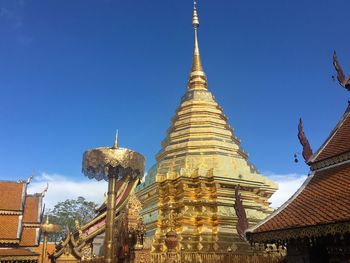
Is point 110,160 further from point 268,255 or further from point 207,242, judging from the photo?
point 207,242

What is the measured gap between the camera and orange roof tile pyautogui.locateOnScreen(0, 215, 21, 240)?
20.0 metres

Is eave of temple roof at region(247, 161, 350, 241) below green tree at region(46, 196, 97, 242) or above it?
below

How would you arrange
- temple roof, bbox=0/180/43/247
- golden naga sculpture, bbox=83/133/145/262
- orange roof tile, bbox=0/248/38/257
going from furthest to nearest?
temple roof, bbox=0/180/43/247 → orange roof tile, bbox=0/248/38/257 → golden naga sculpture, bbox=83/133/145/262

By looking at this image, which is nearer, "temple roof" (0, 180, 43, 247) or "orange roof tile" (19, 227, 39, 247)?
"temple roof" (0, 180, 43, 247)

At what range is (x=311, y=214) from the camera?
8266 millimetres

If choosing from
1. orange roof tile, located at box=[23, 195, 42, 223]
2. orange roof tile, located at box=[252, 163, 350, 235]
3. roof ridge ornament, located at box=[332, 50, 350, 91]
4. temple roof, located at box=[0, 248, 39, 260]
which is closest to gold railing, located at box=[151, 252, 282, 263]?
orange roof tile, located at box=[252, 163, 350, 235]

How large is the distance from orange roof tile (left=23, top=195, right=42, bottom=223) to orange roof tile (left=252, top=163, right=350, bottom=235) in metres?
16.8

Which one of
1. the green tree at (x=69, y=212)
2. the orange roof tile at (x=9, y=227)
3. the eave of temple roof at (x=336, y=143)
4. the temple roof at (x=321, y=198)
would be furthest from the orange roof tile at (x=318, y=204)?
the green tree at (x=69, y=212)

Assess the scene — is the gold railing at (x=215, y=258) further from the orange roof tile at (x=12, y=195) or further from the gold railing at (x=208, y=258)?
the orange roof tile at (x=12, y=195)

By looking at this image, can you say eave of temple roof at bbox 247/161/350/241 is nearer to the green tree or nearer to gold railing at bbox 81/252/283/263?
gold railing at bbox 81/252/283/263

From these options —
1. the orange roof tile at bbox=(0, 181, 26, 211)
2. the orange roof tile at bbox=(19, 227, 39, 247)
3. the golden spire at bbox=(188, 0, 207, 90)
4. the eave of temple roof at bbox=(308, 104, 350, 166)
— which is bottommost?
the orange roof tile at bbox=(19, 227, 39, 247)

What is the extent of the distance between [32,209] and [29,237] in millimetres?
2231

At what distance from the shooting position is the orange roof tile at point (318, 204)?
7754 mm

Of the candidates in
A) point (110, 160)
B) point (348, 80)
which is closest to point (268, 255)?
point (348, 80)
